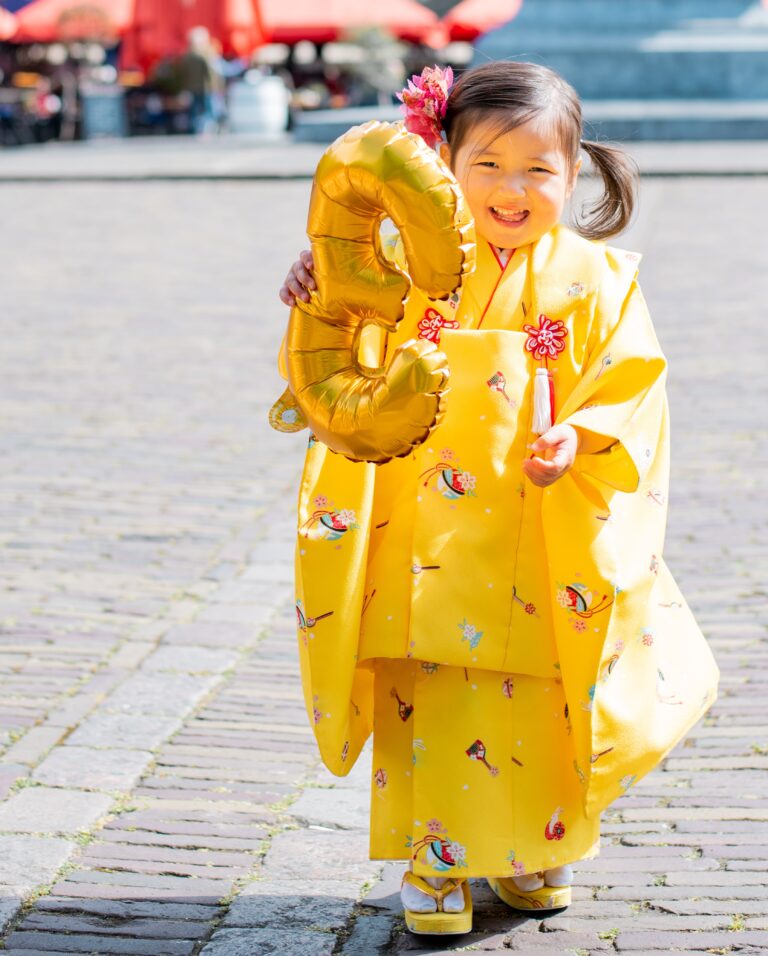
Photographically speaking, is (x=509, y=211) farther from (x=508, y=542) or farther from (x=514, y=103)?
(x=508, y=542)

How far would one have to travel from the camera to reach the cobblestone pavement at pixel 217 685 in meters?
2.83

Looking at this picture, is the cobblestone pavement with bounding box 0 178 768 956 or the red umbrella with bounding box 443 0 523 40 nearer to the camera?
the cobblestone pavement with bounding box 0 178 768 956

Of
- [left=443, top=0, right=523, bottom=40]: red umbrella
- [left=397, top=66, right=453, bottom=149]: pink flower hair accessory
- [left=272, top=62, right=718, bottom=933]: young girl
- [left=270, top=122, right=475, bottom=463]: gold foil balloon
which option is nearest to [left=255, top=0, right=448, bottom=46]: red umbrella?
[left=443, top=0, right=523, bottom=40]: red umbrella

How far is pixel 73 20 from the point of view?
74.8 feet

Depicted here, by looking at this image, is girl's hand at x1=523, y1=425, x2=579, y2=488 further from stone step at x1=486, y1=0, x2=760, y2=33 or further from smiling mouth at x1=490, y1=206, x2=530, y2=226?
stone step at x1=486, y1=0, x2=760, y2=33

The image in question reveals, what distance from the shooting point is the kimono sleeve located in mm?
2518

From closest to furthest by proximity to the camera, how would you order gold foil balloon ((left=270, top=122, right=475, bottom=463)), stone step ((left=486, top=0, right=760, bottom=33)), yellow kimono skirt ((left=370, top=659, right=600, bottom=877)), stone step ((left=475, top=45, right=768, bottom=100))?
1. gold foil balloon ((left=270, top=122, right=475, bottom=463))
2. yellow kimono skirt ((left=370, top=659, right=600, bottom=877))
3. stone step ((left=475, top=45, right=768, bottom=100))
4. stone step ((left=486, top=0, right=760, bottom=33))

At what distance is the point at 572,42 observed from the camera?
21.4 m

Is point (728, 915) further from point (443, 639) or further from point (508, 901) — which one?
point (443, 639)

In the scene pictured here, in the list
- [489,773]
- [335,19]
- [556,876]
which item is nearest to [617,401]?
[489,773]

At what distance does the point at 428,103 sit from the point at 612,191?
1.32 feet

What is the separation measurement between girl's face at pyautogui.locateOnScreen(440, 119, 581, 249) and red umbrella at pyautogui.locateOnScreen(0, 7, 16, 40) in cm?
2193

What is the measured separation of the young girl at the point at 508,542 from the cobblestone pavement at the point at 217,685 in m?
0.32

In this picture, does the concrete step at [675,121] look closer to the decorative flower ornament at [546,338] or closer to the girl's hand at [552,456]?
the decorative flower ornament at [546,338]
